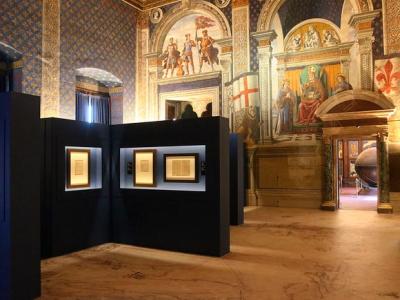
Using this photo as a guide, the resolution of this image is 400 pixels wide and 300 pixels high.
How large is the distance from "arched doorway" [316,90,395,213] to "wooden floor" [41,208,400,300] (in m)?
3.74

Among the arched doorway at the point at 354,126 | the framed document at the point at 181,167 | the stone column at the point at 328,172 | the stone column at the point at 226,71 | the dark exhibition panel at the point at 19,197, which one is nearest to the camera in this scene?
the dark exhibition panel at the point at 19,197

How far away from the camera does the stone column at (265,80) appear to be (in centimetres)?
1320

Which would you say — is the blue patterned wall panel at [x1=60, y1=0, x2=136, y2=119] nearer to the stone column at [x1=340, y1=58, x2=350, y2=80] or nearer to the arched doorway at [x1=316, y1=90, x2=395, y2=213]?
the arched doorway at [x1=316, y1=90, x2=395, y2=213]

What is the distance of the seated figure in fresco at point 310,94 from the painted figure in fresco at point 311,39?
2.40 feet

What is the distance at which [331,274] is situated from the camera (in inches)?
199

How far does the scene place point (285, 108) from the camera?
13.0 m

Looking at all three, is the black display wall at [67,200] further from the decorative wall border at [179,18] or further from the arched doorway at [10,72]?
the decorative wall border at [179,18]

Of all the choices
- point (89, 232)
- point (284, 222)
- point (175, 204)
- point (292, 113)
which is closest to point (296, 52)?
point (292, 113)

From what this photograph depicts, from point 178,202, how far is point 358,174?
1314 centimetres

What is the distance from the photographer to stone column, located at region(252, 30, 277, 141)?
13.2 meters

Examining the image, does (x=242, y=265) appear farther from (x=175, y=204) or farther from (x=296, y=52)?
(x=296, y=52)

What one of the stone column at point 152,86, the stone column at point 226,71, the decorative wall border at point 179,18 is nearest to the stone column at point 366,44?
the stone column at point 226,71

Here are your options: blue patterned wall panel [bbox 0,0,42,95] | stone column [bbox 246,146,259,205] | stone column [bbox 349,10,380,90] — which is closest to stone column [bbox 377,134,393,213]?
stone column [bbox 349,10,380,90]

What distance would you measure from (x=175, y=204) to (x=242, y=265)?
5.07ft
